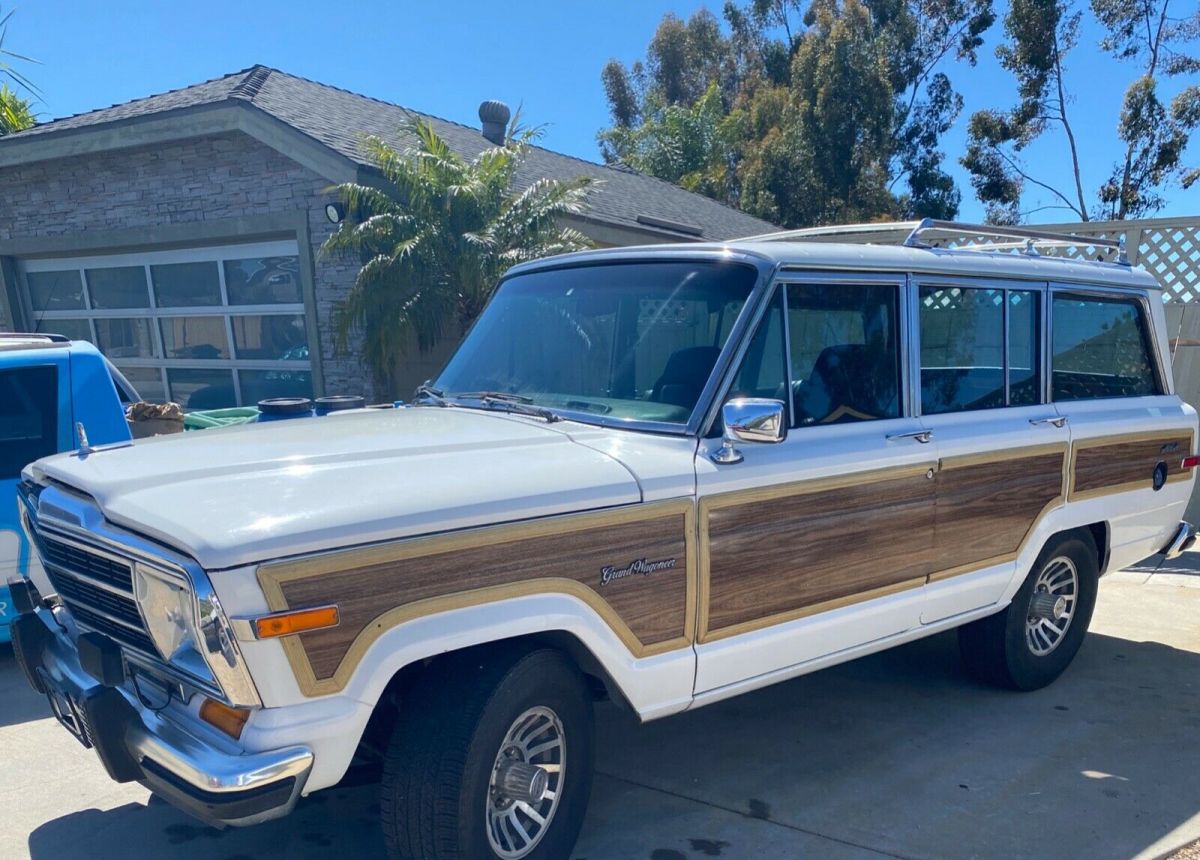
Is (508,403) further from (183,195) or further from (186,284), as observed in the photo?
(186,284)

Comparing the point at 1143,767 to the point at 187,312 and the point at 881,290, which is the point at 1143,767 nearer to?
the point at 881,290

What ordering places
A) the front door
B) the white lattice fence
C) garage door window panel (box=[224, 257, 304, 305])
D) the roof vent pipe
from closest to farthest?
the front door → the white lattice fence → garage door window panel (box=[224, 257, 304, 305]) → the roof vent pipe

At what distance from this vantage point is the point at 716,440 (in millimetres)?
3383

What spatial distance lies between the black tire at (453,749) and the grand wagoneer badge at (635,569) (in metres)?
0.32

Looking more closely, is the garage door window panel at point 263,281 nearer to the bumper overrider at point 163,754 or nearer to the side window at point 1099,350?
the bumper overrider at point 163,754

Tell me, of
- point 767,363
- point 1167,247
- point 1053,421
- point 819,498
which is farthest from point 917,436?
point 1167,247

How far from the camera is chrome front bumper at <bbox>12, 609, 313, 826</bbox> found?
7.93 ft

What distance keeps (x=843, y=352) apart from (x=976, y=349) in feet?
3.16

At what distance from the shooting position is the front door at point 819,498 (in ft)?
11.1

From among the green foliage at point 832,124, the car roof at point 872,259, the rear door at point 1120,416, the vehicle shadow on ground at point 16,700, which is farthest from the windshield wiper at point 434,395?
the green foliage at point 832,124

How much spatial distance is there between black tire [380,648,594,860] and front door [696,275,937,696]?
0.76 m

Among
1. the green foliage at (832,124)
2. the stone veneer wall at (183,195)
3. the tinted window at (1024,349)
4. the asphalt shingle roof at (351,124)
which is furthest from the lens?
the green foliage at (832,124)

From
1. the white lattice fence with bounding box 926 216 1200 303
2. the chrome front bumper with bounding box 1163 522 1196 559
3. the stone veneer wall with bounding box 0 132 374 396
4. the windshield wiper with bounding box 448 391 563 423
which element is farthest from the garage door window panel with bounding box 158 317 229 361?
the chrome front bumper with bounding box 1163 522 1196 559

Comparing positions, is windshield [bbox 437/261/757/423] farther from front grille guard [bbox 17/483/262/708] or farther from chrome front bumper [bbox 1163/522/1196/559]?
chrome front bumper [bbox 1163/522/1196/559]
